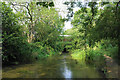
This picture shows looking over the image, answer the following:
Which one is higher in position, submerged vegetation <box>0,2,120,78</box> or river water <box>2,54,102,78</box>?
submerged vegetation <box>0,2,120,78</box>

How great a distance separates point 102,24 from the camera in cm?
540

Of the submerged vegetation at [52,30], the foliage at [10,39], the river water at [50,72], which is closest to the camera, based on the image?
the submerged vegetation at [52,30]

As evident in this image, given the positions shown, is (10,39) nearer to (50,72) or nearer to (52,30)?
(50,72)

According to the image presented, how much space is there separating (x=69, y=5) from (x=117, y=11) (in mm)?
2419

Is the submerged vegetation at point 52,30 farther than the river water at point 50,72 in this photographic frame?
No

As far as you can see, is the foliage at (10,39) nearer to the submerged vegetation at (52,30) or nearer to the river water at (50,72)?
the submerged vegetation at (52,30)

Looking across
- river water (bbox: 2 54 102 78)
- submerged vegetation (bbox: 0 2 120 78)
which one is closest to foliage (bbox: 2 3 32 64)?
submerged vegetation (bbox: 0 2 120 78)

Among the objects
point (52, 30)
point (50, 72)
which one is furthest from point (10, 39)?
point (52, 30)

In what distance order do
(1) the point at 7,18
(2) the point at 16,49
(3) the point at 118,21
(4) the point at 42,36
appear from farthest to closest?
(4) the point at 42,36
(2) the point at 16,49
(1) the point at 7,18
(3) the point at 118,21

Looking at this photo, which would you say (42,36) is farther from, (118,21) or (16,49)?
(118,21)

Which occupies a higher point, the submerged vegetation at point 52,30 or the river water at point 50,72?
the submerged vegetation at point 52,30

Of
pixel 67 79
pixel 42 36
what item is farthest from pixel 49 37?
pixel 67 79

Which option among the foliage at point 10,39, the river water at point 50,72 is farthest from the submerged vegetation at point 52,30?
the river water at point 50,72

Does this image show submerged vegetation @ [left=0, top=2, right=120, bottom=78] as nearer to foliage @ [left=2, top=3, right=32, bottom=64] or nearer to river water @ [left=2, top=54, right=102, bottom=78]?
foliage @ [left=2, top=3, right=32, bottom=64]
